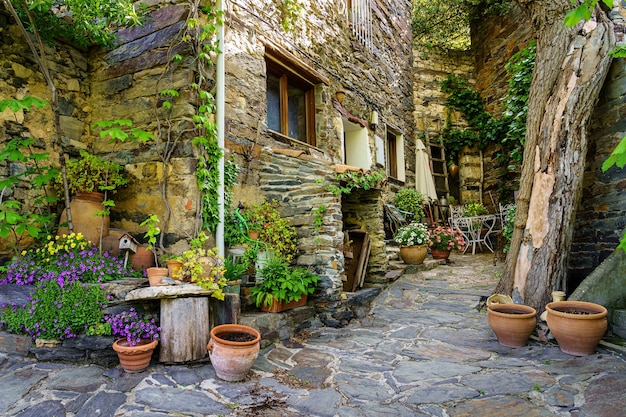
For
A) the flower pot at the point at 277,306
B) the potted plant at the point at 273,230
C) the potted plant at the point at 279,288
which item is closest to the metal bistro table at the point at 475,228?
the potted plant at the point at 273,230

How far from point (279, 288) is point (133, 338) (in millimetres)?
1438

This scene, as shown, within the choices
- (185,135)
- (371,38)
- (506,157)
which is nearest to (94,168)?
(185,135)

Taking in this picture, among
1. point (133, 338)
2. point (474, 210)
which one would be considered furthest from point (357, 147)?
A: point (133, 338)

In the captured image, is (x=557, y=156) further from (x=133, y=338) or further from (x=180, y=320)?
(x=133, y=338)

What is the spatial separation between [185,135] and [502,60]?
9530mm

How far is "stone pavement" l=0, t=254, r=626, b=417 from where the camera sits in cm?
232

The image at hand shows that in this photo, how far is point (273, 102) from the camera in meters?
5.32

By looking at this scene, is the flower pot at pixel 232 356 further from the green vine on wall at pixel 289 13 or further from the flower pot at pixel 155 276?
the green vine on wall at pixel 289 13

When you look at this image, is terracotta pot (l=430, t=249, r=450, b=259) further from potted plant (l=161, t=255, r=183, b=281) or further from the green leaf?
the green leaf

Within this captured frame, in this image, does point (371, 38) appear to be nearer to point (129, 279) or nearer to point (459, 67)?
point (459, 67)

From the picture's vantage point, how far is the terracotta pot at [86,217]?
12.0 ft

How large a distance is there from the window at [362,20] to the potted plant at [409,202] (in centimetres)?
319

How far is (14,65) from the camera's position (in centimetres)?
378

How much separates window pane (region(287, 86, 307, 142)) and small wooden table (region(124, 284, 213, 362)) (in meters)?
3.33
